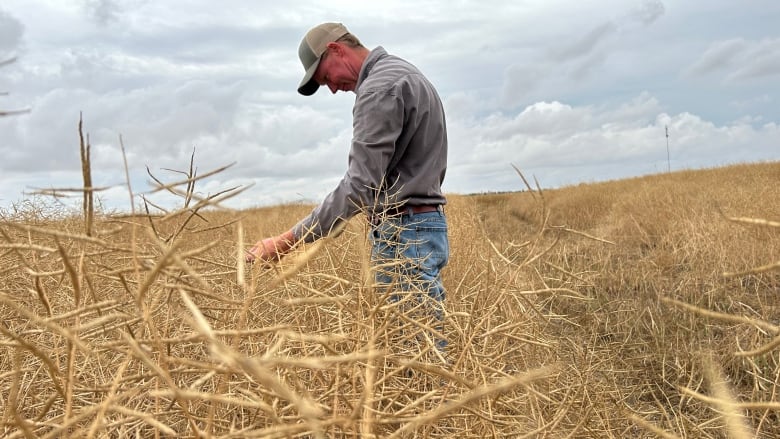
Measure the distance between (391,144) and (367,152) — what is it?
0.11 m

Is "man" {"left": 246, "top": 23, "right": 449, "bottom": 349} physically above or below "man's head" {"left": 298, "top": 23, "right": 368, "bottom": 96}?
below

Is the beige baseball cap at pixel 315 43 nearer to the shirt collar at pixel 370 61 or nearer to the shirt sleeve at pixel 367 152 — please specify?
the shirt collar at pixel 370 61

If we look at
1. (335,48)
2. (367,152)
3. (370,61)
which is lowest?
(367,152)

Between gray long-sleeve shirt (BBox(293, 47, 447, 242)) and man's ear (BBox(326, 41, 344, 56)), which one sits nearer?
gray long-sleeve shirt (BBox(293, 47, 447, 242))

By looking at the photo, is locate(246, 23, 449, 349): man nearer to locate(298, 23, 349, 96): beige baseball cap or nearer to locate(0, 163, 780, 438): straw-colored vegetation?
locate(298, 23, 349, 96): beige baseball cap

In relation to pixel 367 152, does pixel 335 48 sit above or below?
above

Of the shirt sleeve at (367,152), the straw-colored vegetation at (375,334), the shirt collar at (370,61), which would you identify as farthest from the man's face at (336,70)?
the straw-colored vegetation at (375,334)

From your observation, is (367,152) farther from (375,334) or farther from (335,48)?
(375,334)

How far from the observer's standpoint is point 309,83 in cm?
302

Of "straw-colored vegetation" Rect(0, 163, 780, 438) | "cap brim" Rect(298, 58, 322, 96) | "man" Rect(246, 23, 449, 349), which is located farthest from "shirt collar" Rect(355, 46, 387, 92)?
"straw-colored vegetation" Rect(0, 163, 780, 438)

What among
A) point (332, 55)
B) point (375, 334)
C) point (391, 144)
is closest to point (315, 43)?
point (332, 55)

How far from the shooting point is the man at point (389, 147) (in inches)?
90.5

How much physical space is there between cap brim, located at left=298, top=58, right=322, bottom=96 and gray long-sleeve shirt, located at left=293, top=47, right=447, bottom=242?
0.99 feet

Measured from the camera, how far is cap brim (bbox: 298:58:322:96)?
9.48 ft
